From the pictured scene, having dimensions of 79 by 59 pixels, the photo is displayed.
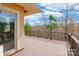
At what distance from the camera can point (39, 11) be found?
24.9ft

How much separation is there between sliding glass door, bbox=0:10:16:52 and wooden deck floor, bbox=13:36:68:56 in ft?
2.30

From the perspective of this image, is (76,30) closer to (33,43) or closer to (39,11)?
(39,11)

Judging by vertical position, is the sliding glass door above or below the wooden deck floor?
above

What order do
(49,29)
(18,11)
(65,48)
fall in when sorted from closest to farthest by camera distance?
(49,29)
(65,48)
(18,11)

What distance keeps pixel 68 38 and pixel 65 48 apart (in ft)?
2.03

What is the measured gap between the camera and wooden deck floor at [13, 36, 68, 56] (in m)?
7.77

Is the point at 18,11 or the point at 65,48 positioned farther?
the point at 18,11

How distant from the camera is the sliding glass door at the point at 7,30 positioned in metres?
7.71

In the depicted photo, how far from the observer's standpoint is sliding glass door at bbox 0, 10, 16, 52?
25.3 feet

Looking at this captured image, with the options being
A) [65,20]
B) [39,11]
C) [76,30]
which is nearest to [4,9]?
[39,11]

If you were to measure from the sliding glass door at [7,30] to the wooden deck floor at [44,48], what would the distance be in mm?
700

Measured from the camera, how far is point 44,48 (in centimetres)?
848

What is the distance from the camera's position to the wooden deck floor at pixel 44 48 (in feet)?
25.5

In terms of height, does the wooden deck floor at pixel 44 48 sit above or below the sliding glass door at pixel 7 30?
below
